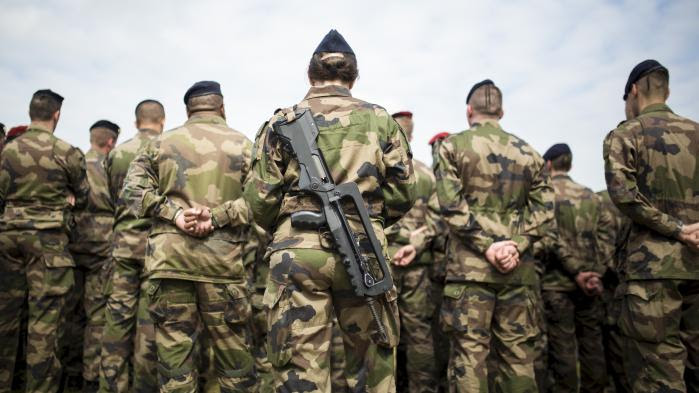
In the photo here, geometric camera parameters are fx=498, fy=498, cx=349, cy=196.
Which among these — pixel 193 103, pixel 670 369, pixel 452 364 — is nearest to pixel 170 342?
pixel 193 103

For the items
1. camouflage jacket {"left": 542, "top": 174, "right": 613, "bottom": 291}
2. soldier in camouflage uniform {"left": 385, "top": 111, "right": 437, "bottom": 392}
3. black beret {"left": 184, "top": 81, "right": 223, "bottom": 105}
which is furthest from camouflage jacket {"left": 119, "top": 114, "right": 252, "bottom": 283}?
camouflage jacket {"left": 542, "top": 174, "right": 613, "bottom": 291}

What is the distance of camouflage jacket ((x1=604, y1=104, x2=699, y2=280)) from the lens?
3354 millimetres

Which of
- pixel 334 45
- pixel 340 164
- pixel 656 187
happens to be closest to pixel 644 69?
pixel 656 187

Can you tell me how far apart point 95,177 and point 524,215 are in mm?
5106

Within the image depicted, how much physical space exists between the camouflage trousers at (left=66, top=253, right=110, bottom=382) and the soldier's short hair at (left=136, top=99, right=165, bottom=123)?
170 centimetres

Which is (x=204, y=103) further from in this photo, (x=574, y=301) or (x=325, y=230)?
(x=574, y=301)

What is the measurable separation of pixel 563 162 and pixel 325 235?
4375mm

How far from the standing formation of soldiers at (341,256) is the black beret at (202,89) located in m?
0.02

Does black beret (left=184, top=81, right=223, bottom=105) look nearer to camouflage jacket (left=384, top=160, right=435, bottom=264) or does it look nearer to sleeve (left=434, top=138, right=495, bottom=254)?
sleeve (left=434, top=138, right=495, bottom=254)

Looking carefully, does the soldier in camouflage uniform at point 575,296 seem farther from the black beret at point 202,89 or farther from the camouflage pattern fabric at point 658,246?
the black beret at point 202,89

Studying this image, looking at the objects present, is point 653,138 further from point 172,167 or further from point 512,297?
point 172,167

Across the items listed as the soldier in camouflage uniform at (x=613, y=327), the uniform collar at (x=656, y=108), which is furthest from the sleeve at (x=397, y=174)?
the soldier in camouflage uniform at (x=613, y=327)

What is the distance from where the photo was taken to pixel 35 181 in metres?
4.89

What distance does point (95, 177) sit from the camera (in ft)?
20.5
